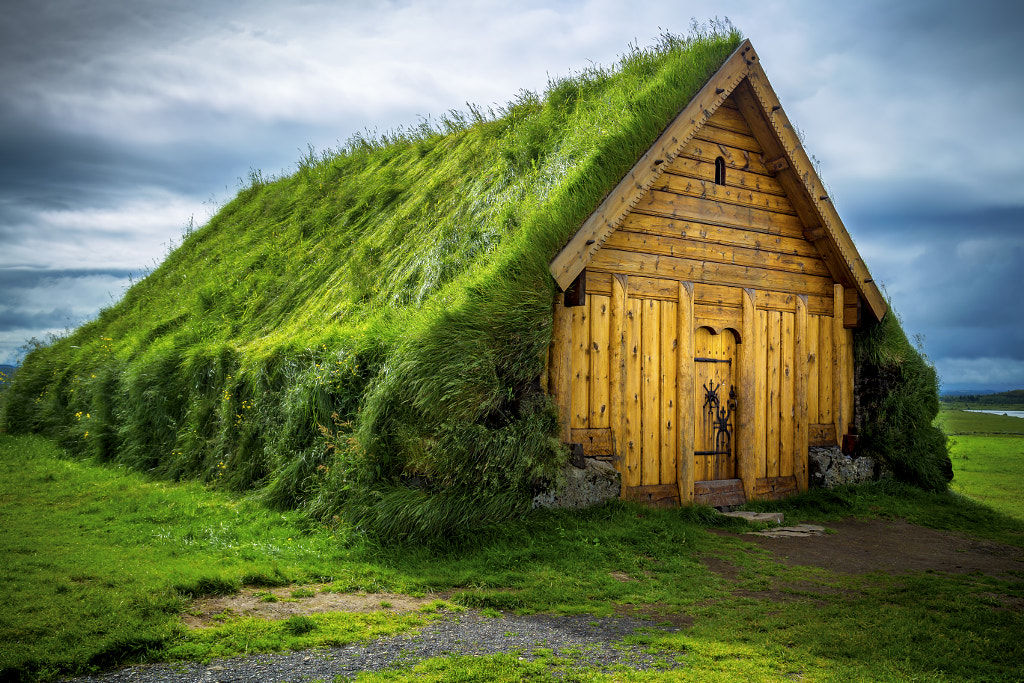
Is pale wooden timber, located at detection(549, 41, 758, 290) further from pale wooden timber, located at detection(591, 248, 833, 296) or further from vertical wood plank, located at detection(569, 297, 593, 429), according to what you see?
vertical wood plank, located at detection(569, 297, 593, 429)

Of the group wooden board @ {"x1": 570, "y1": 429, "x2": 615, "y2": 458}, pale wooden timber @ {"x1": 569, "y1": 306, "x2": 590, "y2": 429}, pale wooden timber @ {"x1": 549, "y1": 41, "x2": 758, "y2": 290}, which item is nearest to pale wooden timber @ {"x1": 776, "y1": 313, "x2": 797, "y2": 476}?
pale wooden timber @ {"x1": 549, "y1": 41, "x2": 758, "y2": 290}

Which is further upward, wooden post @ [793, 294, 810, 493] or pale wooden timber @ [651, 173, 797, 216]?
pale wooden timber @ [651, 173, 797, 216]

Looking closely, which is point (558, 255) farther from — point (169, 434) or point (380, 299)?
point (169, 434)

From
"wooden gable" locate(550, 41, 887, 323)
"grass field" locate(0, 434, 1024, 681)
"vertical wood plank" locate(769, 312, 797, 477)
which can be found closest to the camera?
"grass field" locate(0, 434, 1024, 681)

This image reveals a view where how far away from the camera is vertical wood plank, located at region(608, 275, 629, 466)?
941 cm

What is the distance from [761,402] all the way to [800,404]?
2.96ft

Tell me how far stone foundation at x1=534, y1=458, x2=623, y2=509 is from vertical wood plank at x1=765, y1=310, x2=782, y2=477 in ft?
11.2

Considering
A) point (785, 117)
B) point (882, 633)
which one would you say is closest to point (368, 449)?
point (882, 633)

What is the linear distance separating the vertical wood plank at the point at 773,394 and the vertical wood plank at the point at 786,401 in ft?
0.28

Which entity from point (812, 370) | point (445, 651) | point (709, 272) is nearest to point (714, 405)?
point (709, 272)

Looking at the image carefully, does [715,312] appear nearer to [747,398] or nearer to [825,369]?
[747,398]

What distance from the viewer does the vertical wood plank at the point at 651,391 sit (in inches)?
384

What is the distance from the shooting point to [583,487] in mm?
8672

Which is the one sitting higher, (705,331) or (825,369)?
(705,331)
